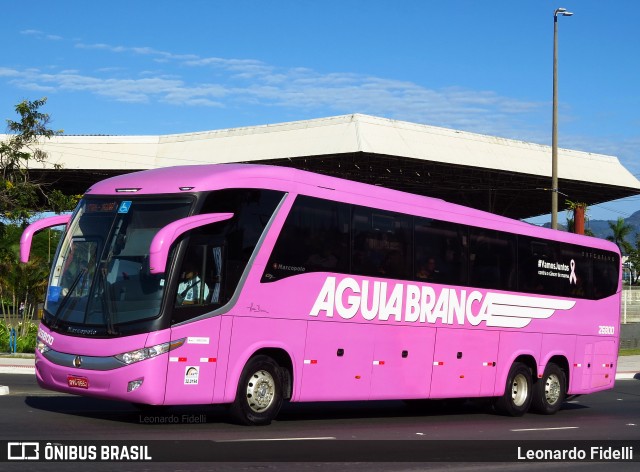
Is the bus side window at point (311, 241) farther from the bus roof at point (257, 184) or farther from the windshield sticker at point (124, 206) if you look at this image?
the windshield sticker at point (124, 206)

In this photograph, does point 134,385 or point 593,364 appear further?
point 593,364

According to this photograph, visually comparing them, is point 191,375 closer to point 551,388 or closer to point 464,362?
point 464,362

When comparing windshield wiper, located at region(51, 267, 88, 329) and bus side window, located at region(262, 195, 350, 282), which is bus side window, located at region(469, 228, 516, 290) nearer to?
bus side window, located at region(262, 195, 350, 282)

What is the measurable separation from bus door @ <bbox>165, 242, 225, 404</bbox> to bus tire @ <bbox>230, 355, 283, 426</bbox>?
24.9 inches

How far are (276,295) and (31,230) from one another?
11.4 feet

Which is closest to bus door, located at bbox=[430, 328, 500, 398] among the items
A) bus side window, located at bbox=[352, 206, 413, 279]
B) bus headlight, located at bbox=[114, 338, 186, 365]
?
bus side window, located at bbox=[352, 206, 413, 279]

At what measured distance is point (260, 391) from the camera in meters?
13.7

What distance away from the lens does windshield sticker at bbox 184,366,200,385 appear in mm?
12664

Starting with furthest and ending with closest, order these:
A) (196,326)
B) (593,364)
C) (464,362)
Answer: (593,364) < (464,362) < (196,326)

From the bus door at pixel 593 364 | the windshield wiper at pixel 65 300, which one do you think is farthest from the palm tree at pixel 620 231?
the windshield wiper at pixel 65 300

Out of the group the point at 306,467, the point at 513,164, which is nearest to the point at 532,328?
the point at 306,467

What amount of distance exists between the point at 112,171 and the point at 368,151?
56.1 ft

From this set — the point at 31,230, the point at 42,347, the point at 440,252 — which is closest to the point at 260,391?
the point at 42,347

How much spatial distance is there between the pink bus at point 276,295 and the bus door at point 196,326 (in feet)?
0.06
